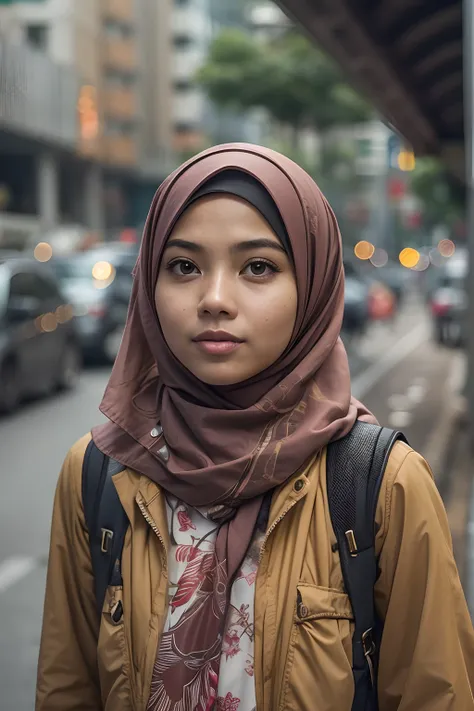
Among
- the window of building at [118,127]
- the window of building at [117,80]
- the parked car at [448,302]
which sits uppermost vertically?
the window of building at [117,80]

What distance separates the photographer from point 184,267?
195cm

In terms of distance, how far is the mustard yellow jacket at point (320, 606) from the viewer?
6.21ft

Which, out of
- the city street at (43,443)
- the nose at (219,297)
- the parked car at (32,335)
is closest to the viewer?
the nose at (219,297)

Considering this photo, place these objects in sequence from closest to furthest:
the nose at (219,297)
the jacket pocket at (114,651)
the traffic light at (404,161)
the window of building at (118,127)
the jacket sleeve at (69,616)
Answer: the nose at (219,297) < the jacket pocket at (114,651) < the jacket sleeve at (69,616) < the traffic light at (404,161) < the window of building at (118,127)

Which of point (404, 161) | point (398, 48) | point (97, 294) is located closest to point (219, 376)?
point (398, 48)

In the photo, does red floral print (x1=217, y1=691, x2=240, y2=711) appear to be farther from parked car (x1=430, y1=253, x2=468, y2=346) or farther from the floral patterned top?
parked car (x1=430, y1=253, x2=468, y2=346)

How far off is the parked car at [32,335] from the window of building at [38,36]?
42.6m

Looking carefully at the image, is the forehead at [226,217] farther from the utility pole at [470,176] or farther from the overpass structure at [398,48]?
the utility pole at [470,176]

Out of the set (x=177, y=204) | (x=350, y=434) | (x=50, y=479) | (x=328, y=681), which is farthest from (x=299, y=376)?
(x=50, y=479)

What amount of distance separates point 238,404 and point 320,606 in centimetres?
35

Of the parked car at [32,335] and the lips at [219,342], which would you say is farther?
the parked car at [32,335]

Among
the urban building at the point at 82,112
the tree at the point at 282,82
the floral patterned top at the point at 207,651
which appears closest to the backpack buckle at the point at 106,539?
the floral patterned top at the point at 207,651

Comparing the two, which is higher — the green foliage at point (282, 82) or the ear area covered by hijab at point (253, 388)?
the green foliage at point (282, 82)

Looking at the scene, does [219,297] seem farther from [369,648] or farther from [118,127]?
[118,127]
